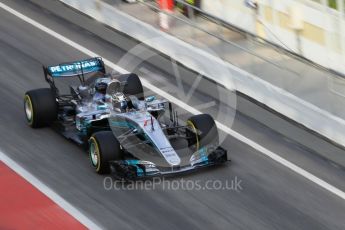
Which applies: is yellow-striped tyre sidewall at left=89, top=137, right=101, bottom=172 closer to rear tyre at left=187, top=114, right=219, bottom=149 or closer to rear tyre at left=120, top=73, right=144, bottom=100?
rear tyre at left=187, top=114, right=219, bottom=149

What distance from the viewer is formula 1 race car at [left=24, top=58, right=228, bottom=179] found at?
14.2m

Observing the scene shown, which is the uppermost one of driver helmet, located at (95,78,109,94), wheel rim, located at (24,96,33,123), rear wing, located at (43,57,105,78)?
driver helmet, located at (95,78,109,94)

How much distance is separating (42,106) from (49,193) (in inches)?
77.2

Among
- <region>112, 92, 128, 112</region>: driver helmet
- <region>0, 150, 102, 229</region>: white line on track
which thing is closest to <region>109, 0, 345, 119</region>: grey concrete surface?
<region>112, 92, 128, 112</region>: driver helmet

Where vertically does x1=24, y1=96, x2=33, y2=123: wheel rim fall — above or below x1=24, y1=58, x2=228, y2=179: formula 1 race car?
below

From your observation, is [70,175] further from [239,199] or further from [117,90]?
[239,199]

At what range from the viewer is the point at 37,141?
52.0 ft

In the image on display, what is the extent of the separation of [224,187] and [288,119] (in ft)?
10.4

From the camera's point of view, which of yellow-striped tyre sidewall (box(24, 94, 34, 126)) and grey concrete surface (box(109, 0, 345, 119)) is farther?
grey concrete surface (box(109, 0, 345, 119))

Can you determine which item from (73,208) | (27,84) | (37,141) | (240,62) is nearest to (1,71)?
(27,84)

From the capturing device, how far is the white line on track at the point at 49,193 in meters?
13.4

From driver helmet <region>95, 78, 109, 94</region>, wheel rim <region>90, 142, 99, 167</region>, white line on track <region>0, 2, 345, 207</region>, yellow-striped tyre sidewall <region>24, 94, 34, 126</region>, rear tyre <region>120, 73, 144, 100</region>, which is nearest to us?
wheel rim <region>90, 142, 99, 167</region>

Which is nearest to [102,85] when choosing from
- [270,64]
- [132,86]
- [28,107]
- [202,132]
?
[132,86]

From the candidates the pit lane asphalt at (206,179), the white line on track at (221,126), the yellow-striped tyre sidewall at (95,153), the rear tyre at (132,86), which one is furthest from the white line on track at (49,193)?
the white line on track at (221,126)
